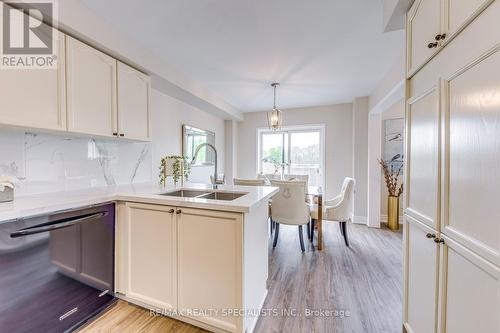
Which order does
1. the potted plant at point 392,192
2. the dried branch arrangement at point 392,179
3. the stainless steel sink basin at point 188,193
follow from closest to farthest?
the stainless steel sink basin at point 188,193 → the potted plant at point 392,192 → the dried branch arrangement at point 392,179

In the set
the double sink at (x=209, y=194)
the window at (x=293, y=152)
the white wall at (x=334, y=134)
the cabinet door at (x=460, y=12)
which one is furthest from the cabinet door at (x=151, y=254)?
the white wall at (x=334, y=134)

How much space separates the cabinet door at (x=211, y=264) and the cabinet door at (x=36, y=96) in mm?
1180

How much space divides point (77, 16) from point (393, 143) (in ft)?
16.0

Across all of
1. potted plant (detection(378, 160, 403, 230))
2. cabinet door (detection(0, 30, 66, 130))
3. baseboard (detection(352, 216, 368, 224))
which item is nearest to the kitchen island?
cabinet door (detection(0, 30, 66, 130))

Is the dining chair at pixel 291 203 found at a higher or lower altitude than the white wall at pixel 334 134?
lower

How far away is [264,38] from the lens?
81.2 inches

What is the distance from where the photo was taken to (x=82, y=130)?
1.67m

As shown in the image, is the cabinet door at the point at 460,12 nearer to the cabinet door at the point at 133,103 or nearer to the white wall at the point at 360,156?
the cabinet door at the point at 133,103

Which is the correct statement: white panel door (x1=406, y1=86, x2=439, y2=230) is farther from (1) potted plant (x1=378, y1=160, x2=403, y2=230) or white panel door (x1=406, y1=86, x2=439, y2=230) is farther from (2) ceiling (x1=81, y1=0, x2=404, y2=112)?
(1) potted plant (x1=378, y1=160, x2=403, y2=230)

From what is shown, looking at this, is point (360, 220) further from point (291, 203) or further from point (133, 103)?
point (133, 103)

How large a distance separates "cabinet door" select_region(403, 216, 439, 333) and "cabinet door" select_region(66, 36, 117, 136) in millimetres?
2479

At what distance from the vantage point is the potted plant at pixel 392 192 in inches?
146

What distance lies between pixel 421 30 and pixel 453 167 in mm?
815

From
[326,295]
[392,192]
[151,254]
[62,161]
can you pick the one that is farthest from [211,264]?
[392,192]
